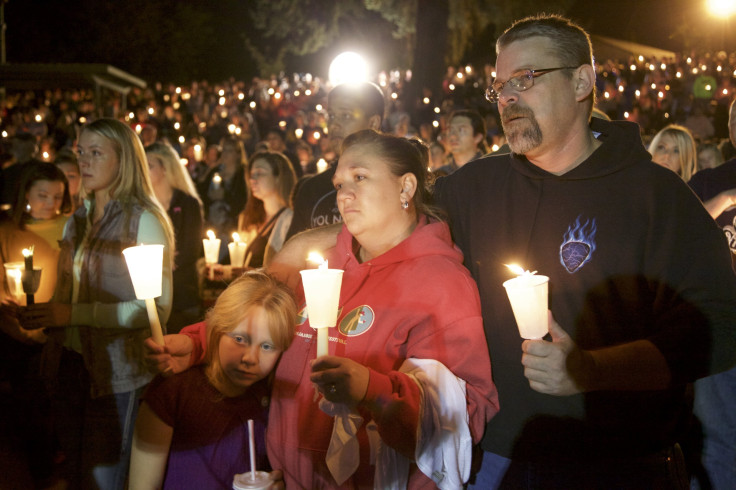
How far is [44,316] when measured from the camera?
3.19 m

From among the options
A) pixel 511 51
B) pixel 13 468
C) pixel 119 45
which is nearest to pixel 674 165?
pixel 511 51

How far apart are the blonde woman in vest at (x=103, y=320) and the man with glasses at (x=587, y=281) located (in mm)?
1964

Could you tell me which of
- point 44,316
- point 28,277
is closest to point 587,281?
point 44,316

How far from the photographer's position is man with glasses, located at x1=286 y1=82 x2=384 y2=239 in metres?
3.96

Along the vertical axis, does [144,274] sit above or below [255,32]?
below

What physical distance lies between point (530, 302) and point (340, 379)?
0.61m

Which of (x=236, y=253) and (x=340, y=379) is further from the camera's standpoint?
(x=236, y=253)

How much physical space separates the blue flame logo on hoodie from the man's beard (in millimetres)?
339

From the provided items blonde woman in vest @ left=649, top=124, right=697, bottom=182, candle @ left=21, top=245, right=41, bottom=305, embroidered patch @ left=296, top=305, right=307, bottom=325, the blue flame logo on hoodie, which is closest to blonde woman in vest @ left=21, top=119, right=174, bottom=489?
candle @ left=21, top=245, right=41, bottom=305

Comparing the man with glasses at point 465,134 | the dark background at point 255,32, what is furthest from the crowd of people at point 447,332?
the dark background at point 255,32

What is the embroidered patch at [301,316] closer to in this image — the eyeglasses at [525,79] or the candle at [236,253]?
the eyeglasses at [525,79]

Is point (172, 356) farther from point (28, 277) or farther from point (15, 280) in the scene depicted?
point (15, 280)

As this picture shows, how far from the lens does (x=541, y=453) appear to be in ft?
7.45

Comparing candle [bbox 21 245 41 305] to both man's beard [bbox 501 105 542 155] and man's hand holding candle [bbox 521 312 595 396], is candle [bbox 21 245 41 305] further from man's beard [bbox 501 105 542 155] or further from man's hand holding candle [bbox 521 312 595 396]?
man's hand holding candle [bbox 521 312 595 396]
